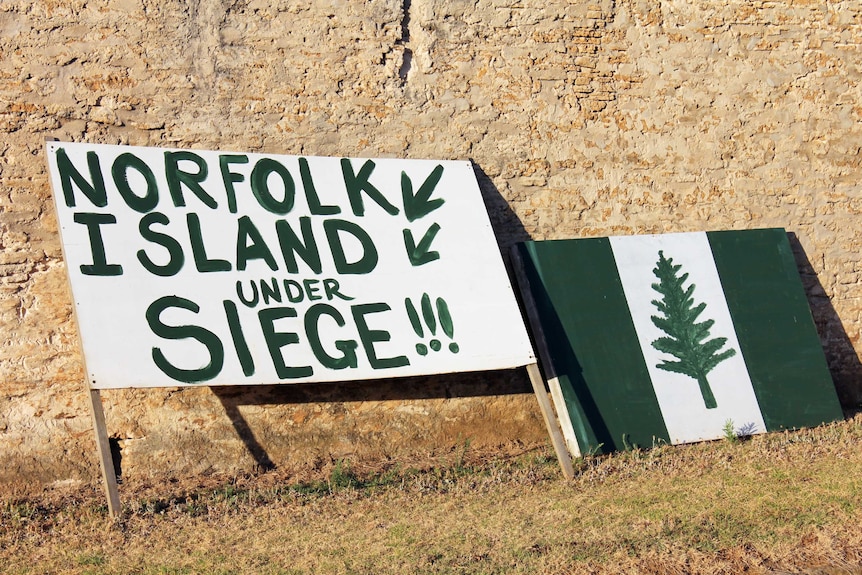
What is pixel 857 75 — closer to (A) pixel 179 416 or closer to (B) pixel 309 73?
(B) pixel 309 73

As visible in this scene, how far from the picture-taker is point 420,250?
5.85 metres

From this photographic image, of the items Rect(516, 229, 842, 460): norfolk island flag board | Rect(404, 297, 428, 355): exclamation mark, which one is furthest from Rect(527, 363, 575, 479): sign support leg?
Rect(404, 297, 428, 355): exclamation mark

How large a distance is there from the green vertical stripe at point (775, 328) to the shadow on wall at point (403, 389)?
1524 mm

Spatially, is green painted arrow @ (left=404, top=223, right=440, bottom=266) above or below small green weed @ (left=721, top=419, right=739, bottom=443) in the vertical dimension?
above

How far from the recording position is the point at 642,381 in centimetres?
621

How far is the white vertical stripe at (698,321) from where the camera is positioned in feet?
20.4

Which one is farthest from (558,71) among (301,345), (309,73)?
(301,345)

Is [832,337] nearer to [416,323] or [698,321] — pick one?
[698,321]

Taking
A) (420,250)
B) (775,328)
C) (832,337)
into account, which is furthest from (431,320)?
(832,337)

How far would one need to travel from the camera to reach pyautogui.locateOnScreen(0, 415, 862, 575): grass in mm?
4148

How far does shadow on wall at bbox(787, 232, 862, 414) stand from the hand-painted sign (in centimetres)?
274

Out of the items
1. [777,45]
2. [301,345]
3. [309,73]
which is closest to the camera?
[301,345]

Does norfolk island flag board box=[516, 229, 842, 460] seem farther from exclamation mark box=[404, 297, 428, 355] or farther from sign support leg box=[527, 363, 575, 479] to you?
exclamation mark box=[404, 297, 428, 355]

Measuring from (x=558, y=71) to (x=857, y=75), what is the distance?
8.21 feet
